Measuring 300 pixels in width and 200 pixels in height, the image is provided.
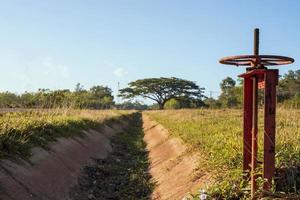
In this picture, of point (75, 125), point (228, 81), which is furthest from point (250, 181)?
point (228, 81)

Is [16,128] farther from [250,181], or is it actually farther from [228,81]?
[228,81]

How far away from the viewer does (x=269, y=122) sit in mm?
6336

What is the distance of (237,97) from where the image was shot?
6631cm

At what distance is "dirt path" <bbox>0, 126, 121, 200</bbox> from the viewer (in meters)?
8.70

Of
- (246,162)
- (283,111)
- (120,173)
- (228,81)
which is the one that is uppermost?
(228,81)

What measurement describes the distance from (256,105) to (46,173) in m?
5.78

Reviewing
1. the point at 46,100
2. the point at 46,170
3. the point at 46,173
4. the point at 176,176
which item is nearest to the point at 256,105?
the point at 176,176

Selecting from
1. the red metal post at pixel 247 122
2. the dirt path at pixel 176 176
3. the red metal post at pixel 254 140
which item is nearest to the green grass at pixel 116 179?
the dirt path at pixel 176 176

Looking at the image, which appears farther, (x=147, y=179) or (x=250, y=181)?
(x=147, y=179)

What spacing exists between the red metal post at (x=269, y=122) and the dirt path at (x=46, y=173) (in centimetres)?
427

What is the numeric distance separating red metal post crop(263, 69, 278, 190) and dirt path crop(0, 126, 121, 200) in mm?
4273

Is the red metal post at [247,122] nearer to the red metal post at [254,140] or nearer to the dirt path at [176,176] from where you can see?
the red metal post at [254,140]

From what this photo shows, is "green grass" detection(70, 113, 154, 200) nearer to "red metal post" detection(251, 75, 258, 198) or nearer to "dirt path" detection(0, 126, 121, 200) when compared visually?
"dirt path" detection(0, 126, 121, 200)

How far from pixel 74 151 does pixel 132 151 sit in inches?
214
